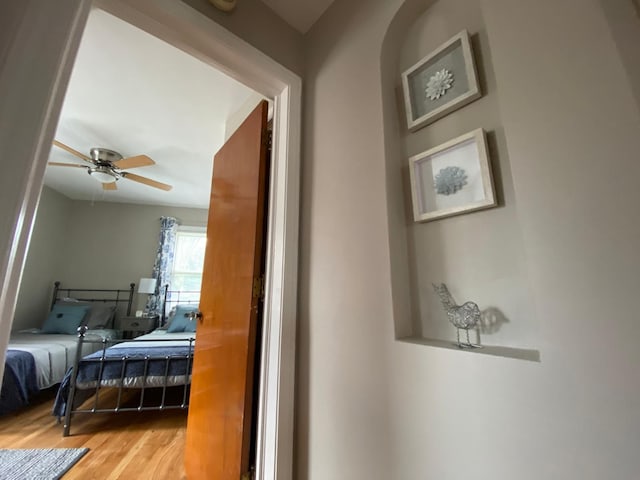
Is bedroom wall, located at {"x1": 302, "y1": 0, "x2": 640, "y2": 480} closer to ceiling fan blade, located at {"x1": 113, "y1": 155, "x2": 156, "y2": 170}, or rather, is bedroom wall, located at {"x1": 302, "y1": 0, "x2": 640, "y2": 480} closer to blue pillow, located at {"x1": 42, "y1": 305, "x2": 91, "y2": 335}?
ceiling fan blade, located at {"x1": 113, "y1": 155, "x2": 156, "y2": 170}

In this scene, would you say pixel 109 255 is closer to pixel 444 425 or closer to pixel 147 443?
pixel 147 443

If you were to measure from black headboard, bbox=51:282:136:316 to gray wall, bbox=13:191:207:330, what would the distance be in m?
0.07

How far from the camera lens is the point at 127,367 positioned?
2398mm

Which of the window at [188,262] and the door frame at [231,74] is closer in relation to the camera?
the door frame at [231,74]

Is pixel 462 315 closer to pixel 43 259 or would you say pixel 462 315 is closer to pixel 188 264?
pixel 188 264

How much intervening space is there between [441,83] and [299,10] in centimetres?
98

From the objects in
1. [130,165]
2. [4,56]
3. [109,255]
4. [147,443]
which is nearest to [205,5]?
[4,56]

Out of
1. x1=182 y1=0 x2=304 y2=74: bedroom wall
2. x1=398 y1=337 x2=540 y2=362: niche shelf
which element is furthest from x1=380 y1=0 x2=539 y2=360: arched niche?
x1=182 y1=0 x2=304 y2=74: bedroom wall

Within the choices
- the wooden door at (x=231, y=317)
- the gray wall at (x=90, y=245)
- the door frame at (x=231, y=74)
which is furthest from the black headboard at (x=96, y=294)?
the door frame at (x=231, y=74)

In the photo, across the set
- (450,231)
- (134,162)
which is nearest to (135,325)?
(134,162)

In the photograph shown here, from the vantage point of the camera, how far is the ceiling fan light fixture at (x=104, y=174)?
2958 mm

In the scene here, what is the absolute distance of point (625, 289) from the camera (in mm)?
503

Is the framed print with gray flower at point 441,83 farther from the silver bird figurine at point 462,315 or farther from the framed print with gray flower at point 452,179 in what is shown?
the silver bird figurine at point 462,315

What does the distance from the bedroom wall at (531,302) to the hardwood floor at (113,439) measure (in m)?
1.53
